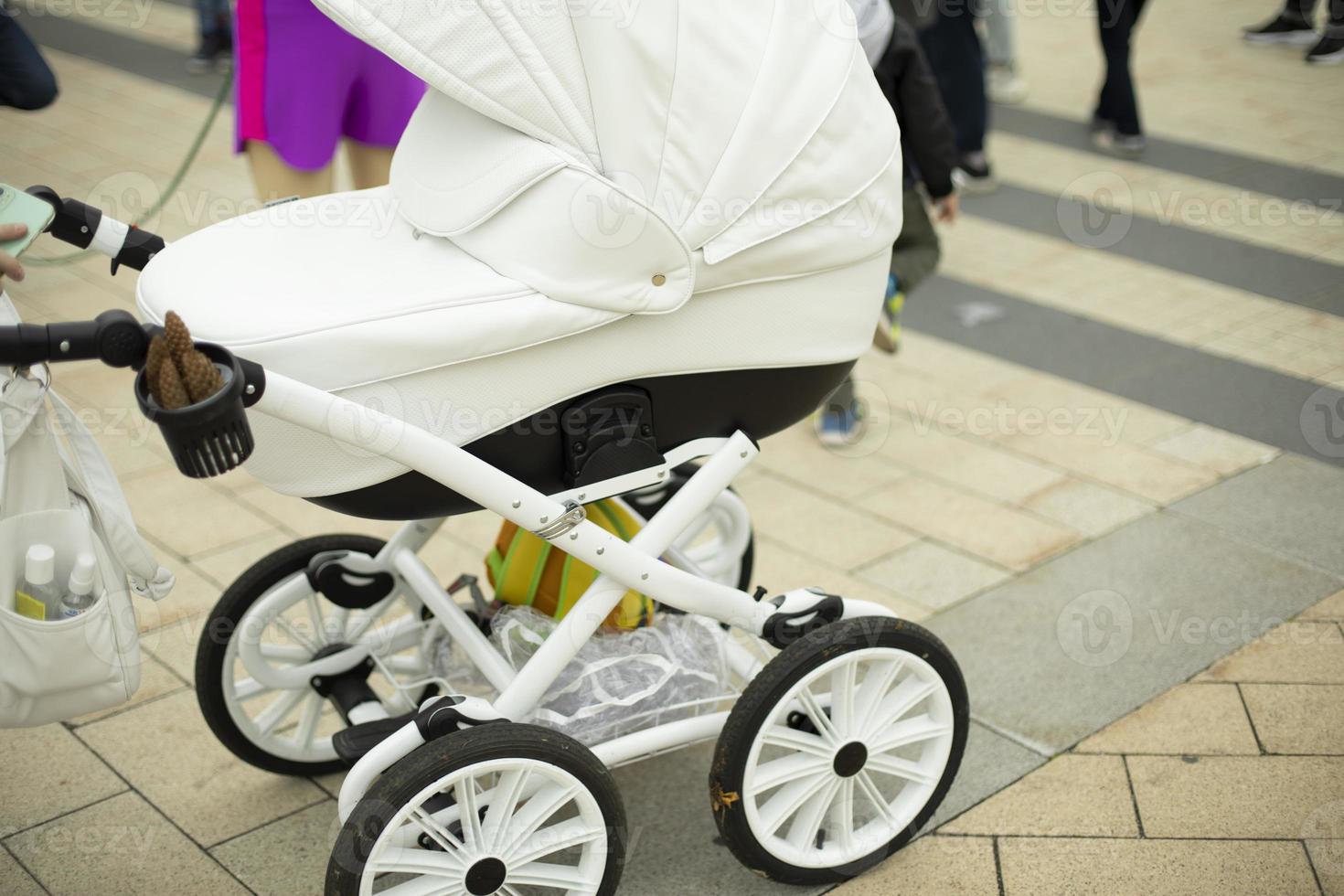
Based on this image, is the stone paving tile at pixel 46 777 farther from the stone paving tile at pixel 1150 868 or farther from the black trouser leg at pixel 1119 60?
the black trouser leg at pixel 1119 60

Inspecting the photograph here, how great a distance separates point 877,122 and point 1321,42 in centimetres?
698

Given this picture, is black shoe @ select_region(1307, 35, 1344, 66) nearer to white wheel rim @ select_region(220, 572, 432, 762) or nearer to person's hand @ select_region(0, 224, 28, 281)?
white wheel rim @ select_region(220, 572, 432, 762)

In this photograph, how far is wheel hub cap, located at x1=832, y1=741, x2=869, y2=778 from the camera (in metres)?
2.29

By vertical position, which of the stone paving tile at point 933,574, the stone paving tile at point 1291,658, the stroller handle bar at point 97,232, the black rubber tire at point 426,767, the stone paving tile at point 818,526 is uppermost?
the stroller handle bar at point 97,232

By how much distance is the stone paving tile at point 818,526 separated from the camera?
347 cm

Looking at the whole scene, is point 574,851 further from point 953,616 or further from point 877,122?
point 877,122

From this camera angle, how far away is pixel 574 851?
2.44 m

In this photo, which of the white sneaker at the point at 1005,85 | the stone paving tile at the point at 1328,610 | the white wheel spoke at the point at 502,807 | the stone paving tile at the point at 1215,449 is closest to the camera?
the white wheel spoke at the point at 502,807

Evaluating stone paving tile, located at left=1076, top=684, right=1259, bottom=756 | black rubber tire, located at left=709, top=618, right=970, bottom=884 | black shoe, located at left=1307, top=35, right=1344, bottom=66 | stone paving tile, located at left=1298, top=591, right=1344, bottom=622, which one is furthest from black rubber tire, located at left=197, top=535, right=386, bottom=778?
black shoe, located at left=1307, top=35, right=1344, bottom=66

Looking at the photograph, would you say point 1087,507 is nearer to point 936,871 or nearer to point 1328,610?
point 1328,610

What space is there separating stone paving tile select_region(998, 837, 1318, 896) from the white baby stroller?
0.21 meters

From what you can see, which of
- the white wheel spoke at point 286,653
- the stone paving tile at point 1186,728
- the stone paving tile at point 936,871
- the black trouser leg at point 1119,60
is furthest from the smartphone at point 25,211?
the black trouser leg at point 1119,60

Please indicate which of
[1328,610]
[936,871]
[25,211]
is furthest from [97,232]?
[1328,610]

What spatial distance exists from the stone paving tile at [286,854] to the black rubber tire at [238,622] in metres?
0.12
